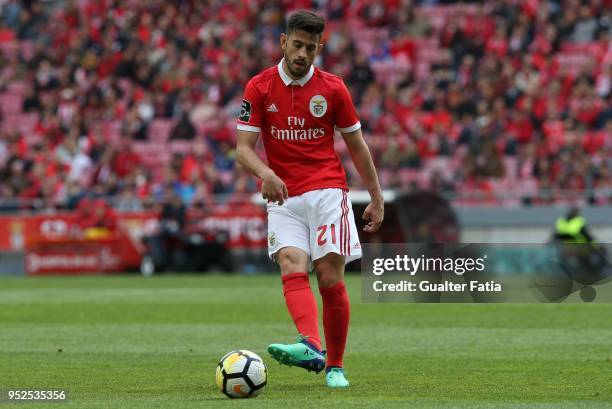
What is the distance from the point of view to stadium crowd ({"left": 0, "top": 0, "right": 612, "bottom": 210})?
26422 millimetres

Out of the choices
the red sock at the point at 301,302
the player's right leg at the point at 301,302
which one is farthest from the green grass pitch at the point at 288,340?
the red sock at the point at 301,302

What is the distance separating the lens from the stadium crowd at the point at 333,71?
26422mm

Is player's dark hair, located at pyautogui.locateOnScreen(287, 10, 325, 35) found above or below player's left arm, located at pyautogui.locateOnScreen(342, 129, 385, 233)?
above

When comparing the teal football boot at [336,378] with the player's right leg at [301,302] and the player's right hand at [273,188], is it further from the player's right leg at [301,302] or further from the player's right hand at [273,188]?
the player's right hand at [273,188]

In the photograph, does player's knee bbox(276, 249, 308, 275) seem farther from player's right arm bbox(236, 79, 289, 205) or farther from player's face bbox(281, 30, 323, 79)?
player's face bbox(281, 30, 323, 79)

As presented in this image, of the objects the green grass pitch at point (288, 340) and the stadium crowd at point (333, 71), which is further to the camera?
the stadium crowd at point (333, 71)

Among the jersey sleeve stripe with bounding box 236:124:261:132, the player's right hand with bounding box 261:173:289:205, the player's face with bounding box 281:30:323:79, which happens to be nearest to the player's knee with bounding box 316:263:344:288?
the player's right hand with bounding box 261:173:289:205

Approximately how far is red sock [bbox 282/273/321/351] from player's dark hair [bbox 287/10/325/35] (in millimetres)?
1457

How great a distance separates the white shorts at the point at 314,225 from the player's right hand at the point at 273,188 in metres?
0.33

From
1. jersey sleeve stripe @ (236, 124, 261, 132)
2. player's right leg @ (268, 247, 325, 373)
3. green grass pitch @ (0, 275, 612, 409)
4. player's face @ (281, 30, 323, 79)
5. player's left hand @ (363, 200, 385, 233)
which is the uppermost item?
player's face @ (281, 30, 323, 79)

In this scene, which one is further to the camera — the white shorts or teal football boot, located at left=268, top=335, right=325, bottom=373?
the white shorts

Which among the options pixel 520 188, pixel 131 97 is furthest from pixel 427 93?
pixel 131 97

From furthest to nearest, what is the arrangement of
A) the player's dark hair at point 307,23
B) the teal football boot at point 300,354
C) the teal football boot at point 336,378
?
1. the teal football boot at point 336,378
2. the player's dark hair at point 307,23
3. the teal football boot at point 300,354

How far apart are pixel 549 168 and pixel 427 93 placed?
3842 millimetres
